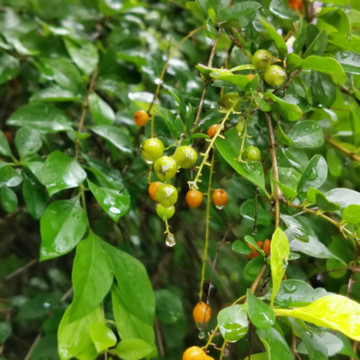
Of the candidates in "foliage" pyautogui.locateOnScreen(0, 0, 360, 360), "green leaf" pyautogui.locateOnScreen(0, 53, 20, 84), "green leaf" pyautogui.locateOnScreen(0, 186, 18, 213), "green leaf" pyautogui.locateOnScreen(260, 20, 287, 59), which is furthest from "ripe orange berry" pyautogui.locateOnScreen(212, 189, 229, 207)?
"green leaf" pyautogui.locateOnScreen(0, 53, 20, 84)

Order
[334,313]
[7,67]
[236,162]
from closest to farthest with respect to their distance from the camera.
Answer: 1. [334,313]
2. [236,162]
3. [7,67]

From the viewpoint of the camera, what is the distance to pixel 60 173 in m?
0.65

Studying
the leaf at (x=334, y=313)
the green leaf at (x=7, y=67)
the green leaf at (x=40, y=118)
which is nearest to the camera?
the leaf at (x=334, y=313)

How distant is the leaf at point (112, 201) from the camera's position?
62 centimetres

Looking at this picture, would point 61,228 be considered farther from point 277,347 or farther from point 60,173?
point 277,347

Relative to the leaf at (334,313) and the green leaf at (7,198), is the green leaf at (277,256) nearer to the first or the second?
the leaf at (334,313)

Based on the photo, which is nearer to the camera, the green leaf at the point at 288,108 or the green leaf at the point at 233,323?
the green leaf at the point at 233,323

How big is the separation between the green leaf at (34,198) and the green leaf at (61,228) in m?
0.07

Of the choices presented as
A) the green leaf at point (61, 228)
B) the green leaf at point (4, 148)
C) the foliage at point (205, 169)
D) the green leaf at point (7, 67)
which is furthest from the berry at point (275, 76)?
the green leaf at point (7, 67)

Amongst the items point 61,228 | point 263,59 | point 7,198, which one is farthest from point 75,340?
point 263,59

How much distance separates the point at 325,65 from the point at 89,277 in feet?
1.43

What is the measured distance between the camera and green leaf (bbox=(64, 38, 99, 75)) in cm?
92

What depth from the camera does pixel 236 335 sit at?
1.48 feet

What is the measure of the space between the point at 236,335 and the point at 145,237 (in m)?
0.73
